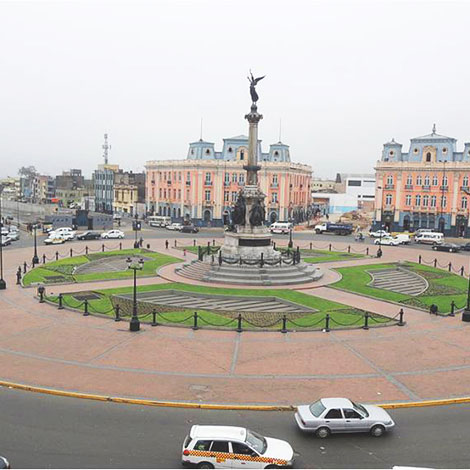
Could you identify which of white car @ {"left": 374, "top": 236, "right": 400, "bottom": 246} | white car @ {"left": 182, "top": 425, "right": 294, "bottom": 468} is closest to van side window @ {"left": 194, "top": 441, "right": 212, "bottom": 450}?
white car @ {"left": 182, "top": 425, "right": 294, "bottom": 468}

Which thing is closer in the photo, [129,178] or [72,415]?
[72,415]

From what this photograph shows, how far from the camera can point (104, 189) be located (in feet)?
382

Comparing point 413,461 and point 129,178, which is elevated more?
point 129,178

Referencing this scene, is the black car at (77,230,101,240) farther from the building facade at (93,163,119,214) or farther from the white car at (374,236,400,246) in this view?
the building facade at (93,163,119,214)

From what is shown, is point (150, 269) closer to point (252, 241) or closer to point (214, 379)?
point (252, 241)

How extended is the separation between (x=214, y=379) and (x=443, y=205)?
64.0m

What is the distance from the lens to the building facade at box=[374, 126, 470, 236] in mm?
73438

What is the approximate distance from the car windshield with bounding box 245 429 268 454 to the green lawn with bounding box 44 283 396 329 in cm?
1181

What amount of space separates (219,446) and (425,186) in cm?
6985

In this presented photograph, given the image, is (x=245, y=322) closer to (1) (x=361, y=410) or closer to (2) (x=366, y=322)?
(2) (x=366, y=322)

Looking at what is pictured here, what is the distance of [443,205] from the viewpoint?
74.2m

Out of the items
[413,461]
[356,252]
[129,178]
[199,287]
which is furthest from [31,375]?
[129,178]

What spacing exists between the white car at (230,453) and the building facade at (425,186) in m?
67.7

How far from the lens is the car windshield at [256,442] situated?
12.9 meters
